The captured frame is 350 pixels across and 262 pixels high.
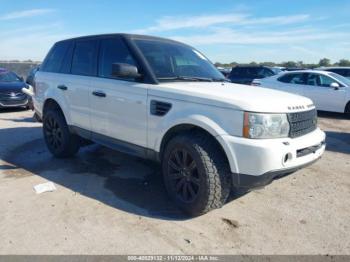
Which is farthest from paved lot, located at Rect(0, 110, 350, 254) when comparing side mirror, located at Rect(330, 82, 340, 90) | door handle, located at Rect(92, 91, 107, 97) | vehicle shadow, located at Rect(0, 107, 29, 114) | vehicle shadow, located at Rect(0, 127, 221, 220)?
vehicle shadow, located at Rect(0, 107, 29, 114)

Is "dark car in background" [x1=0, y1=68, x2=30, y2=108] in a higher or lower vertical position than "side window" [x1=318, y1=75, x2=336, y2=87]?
lower

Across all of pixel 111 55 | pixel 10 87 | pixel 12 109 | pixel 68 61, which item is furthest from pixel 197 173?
pixel 12 109

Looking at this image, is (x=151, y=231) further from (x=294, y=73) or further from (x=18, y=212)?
(x=294, y=73)

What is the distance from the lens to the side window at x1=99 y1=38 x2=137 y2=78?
14.7 feet

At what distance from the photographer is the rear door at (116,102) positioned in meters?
4.19

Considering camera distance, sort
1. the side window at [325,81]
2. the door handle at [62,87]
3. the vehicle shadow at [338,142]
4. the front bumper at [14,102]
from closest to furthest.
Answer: the door handle at [62,87] → the vehicle shadow at [338,142] → the side window at [325,81] → the front bumper at [14,102]

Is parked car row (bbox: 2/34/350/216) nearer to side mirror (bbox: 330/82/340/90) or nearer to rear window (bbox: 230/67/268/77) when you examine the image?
side mirror (bbox: 330/82/340/90)

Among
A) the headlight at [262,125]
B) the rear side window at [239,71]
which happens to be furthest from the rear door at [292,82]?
the headlight at [262,125]

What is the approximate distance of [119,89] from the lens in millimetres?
4395

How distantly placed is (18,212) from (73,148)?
202 centimetres

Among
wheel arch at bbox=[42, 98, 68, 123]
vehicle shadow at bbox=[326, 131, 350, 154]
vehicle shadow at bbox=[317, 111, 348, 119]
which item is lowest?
vehicle shadow at bbox=[317, 111, 348, 119]

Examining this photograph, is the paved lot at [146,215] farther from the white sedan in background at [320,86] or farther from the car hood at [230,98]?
the white sedan in background at [320,86]

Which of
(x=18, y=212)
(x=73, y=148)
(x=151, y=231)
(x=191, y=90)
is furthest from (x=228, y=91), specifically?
(x=73, y=148)

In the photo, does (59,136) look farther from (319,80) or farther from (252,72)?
(252,72)
